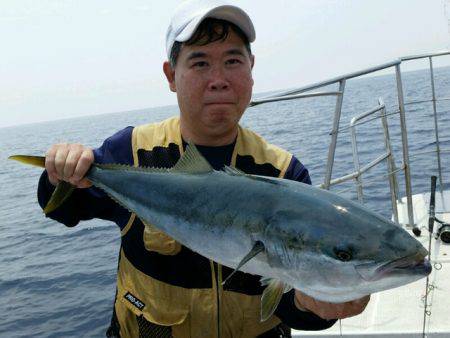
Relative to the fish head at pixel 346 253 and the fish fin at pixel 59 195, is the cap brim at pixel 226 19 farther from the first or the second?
the fish head at pixel 346 253

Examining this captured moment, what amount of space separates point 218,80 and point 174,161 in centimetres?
52

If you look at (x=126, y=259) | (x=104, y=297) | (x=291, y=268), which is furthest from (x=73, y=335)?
(x=291, y=268)

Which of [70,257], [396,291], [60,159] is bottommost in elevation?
[70,257]

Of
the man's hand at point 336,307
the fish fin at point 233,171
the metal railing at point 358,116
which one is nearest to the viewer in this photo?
the man's hand at point 336,307

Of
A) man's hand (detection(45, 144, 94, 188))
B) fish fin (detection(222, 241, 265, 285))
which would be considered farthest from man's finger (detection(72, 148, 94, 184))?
fish fin (detection(222, 241, 265, 285))

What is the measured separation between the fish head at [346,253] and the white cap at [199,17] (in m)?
1.09

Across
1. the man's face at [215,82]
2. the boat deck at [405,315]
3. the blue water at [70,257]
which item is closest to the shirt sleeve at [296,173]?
the man's face at [215,82]

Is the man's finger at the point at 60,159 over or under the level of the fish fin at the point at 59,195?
over

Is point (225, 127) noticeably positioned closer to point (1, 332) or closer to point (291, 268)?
point (291, 268)

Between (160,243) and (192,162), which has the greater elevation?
(192,162)

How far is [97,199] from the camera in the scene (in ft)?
7.86

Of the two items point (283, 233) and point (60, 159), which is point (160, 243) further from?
point (283, 233)

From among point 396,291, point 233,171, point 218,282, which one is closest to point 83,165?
point 233,171

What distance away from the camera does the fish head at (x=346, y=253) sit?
136cm
